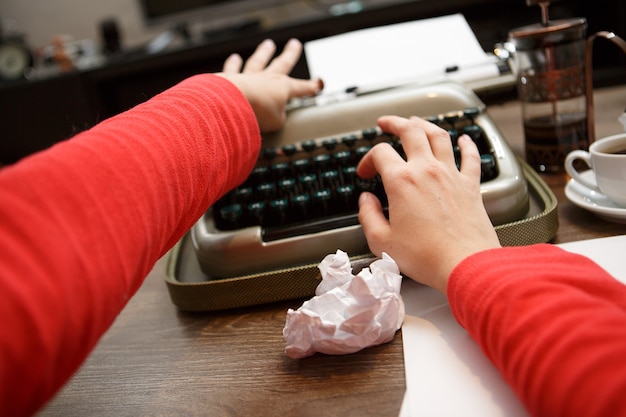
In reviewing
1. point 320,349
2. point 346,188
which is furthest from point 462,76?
point 320,349

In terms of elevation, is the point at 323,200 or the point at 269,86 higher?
the point at 269,86

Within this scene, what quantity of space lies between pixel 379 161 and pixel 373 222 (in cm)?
7

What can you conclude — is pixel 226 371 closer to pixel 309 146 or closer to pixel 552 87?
pixel 309 146

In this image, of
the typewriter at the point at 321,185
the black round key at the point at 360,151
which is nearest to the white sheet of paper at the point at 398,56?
the typewriter at the point at 321,185

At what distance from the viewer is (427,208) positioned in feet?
1.92

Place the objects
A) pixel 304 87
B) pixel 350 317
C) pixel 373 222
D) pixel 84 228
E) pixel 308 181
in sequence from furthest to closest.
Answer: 1. pixel 304 87
2. pixel 308 181
3. pixel 373 222
4. pixel 350 317
5. pixel 84 228

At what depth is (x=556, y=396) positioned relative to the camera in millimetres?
371

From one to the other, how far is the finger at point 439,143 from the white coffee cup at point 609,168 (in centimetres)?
17

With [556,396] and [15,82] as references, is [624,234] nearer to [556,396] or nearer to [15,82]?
[556,396]

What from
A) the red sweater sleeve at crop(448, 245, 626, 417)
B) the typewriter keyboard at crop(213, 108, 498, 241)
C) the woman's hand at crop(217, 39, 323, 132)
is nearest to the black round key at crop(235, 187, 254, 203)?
the typewriter keyboard at crop(213, 108, 498, 241)

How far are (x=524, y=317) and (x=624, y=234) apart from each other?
302 millimetres

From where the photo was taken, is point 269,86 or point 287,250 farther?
point 269,86

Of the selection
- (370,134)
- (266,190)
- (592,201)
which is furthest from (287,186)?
(592,201)

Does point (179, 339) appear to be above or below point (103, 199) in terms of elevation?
below
